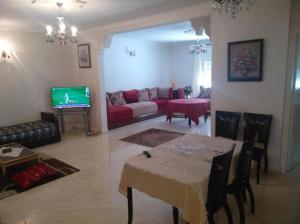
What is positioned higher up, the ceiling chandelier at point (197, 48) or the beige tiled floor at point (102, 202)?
the ceiling chandelier at point (197, 48)

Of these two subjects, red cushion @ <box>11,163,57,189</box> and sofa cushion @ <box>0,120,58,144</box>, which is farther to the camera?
sofa cushion @ <box>0,120,58,144</box>

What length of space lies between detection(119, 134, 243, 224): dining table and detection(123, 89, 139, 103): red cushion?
4854mm

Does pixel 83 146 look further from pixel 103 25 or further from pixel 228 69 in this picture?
pixel 228 69

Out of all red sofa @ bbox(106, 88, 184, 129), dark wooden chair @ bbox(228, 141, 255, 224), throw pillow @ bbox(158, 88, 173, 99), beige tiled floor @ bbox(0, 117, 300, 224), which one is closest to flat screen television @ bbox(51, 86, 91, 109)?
red sofa @ bbox(106, 88, 184, 129)

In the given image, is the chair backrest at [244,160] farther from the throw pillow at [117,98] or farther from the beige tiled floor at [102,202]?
the throw pillow at [117,98]

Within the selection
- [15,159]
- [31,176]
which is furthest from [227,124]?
[15,159]

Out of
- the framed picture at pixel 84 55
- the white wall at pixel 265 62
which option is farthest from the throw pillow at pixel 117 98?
the white wall at pixel 265 62

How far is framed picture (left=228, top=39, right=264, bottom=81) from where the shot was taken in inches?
123

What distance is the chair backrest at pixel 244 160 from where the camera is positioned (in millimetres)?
2016

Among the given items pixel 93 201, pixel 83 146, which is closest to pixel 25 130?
pixel 83 146

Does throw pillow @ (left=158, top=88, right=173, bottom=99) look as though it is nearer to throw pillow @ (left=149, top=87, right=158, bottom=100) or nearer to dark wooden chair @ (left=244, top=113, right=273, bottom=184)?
throw pillow @ (left=149, top=87, right=158, bottom=100)

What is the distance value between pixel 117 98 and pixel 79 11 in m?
3.28

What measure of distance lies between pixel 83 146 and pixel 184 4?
131 inches

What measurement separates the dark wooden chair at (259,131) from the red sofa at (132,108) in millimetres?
3580
